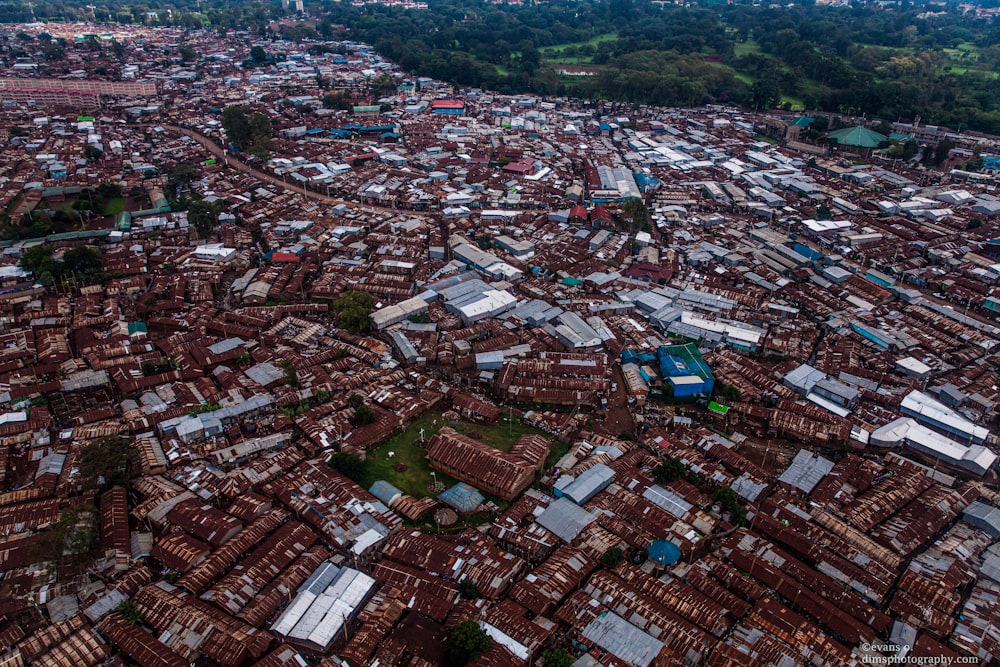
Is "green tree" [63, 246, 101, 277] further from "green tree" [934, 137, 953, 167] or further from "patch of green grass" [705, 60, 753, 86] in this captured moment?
"patch of green grass" [705, 60, 753, 86]

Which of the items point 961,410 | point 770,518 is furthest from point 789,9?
point 770,518

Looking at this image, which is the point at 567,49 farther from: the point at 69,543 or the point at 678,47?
the point at 69,543

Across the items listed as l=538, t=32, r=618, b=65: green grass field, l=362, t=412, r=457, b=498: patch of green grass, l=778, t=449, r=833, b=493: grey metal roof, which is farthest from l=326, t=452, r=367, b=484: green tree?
l=538, t=32, r=618, b=65: green grass field

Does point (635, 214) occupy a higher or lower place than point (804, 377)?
higher

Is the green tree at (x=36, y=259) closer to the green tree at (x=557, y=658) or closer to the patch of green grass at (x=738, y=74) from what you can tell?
the green tree at (x=557, y=658)

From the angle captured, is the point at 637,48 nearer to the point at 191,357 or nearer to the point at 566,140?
the point at 566,140

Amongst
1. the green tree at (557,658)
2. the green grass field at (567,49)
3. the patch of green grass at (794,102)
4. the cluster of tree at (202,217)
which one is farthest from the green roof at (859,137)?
the green tree at (557,658)

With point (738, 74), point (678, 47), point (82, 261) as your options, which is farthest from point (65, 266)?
point (678, 47)
